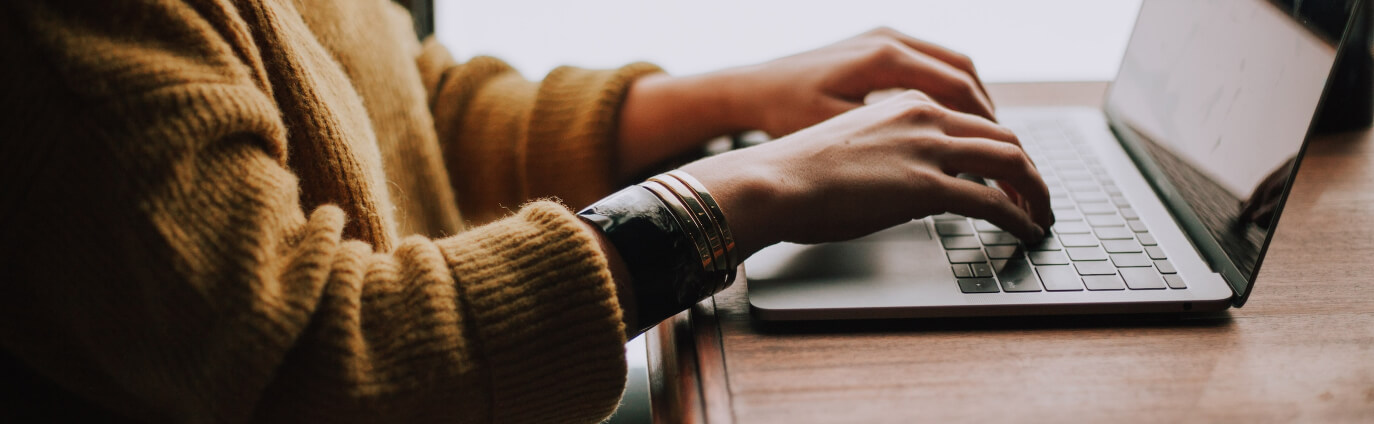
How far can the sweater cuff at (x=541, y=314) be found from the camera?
17.8 inches

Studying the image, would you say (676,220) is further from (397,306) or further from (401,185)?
(401,185)

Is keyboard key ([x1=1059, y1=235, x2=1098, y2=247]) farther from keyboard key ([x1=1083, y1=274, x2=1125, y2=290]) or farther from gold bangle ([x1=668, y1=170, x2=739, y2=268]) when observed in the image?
gold bangle ([x1=668, y1=170, x2=739, y2=268])

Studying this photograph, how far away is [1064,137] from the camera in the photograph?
0.80 m

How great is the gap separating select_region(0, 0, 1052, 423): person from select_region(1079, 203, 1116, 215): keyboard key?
0.06 m

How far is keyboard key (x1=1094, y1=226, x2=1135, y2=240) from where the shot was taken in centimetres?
59

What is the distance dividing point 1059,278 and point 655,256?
256 millimetres

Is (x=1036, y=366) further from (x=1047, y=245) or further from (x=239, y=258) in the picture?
(x=239, y=258)

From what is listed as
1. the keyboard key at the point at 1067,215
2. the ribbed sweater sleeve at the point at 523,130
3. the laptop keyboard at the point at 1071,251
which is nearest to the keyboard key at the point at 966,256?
the laptop keyboard at the point at 1071,251

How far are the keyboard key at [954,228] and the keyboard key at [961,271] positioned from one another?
0.05m

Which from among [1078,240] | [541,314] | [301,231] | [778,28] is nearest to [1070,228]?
[1078,240]

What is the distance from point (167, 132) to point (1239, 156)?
2.10 feet

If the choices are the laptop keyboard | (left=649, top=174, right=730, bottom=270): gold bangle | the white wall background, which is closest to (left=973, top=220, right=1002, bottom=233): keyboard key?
the laptop keyboard

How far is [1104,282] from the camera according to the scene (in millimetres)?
525

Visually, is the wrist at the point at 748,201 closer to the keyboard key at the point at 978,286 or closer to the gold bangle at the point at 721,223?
the gold bangle at the point at 721,223
